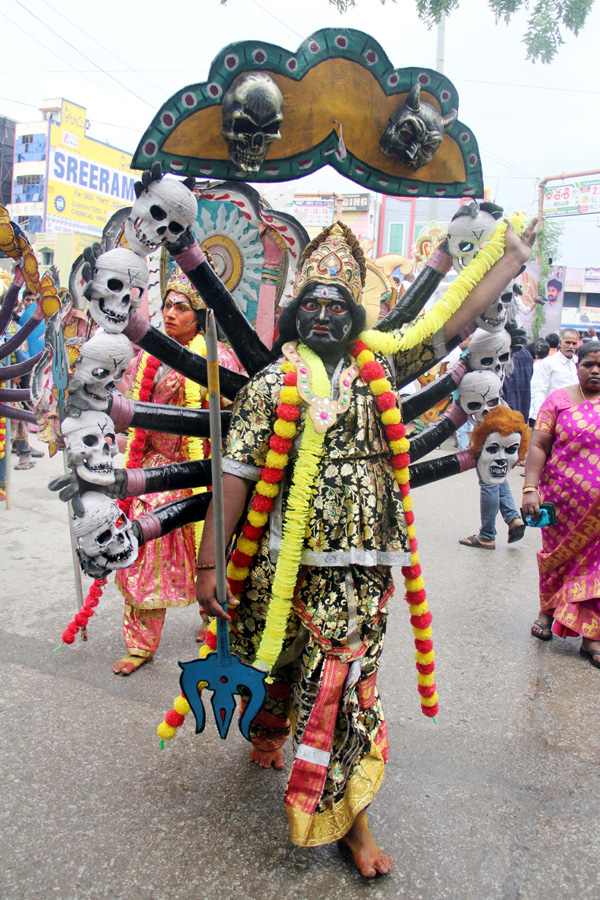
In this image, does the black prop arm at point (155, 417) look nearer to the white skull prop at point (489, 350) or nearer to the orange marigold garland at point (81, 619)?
the orange marigold garland at point (81, 619)

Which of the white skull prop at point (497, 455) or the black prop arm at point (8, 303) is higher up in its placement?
the black prop arm at point (8, 303)

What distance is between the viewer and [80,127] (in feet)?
109

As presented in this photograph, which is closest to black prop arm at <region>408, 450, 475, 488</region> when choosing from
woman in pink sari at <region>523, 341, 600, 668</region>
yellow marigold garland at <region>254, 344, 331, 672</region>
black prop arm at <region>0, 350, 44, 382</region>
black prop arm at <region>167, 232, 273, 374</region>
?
yellow marigold garland at <region>254, 344, 331, 672</region>

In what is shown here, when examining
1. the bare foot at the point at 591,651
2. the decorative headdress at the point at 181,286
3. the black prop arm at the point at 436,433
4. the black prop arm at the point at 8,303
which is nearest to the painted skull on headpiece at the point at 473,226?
the black prop arm at the point at 436,433

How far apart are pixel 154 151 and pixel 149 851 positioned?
7.38ft

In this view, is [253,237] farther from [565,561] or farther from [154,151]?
[565,561]

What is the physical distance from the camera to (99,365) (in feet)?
6.32

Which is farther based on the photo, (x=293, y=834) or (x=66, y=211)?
(x=66, y=211)

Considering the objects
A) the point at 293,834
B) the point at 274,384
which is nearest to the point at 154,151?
the point at 274,384

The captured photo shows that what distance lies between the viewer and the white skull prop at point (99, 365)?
1.92 metres

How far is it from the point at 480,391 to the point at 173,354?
3.73 ft

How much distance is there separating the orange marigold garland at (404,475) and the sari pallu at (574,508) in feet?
5.83

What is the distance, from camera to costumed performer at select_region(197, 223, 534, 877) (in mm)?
2057

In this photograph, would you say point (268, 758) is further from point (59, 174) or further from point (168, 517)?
point (59, 174)
